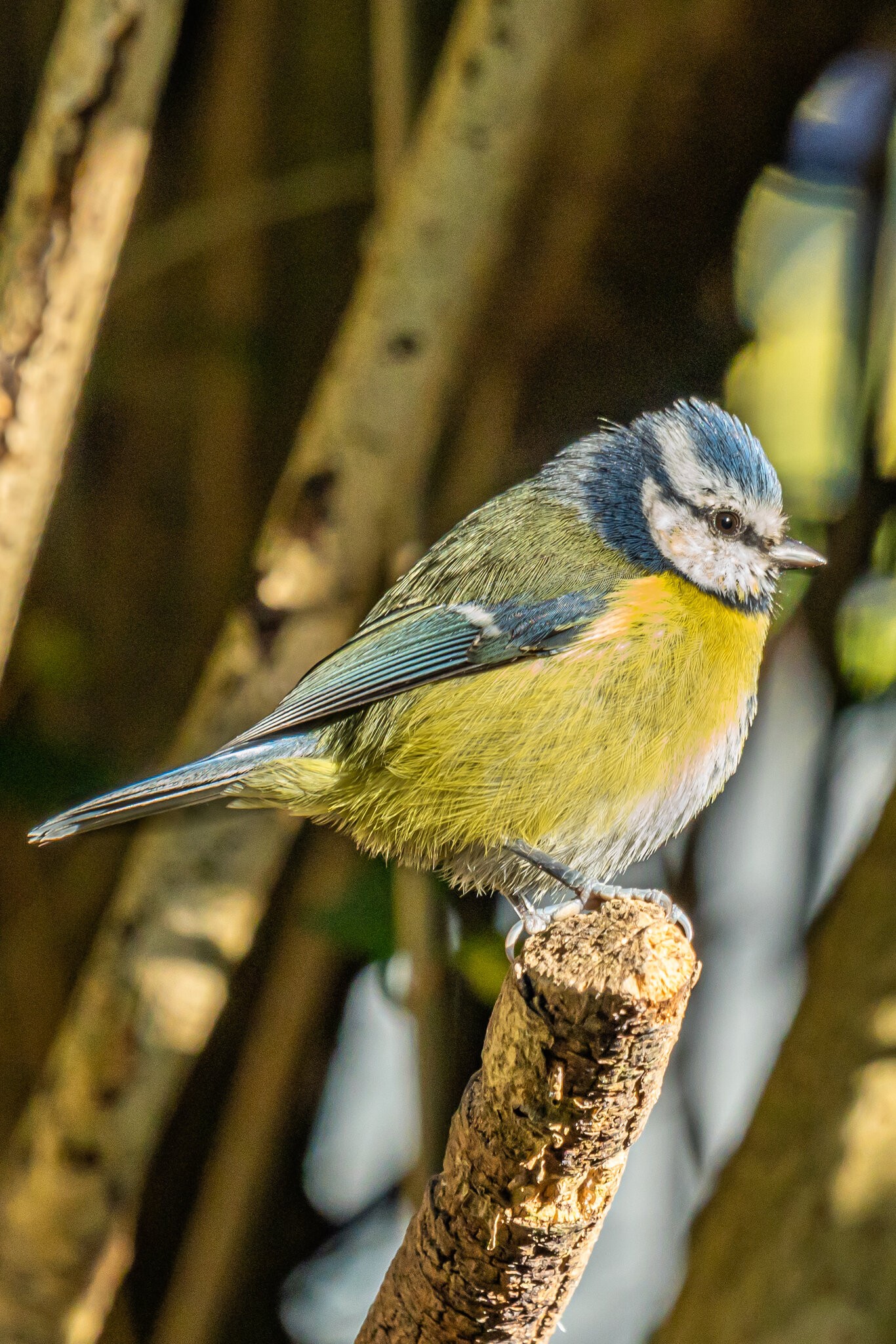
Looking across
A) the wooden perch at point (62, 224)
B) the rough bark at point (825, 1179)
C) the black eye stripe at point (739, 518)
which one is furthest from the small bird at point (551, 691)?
the wooden perch at point (62, 224)

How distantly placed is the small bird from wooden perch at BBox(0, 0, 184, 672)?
17.8 inches

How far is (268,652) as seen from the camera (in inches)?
68.3

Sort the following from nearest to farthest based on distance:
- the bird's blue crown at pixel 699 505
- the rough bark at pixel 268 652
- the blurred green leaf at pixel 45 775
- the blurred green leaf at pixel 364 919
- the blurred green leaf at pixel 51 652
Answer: the bird's blue crown at pixel 699 505
the rough bark at pixel 268 652
the blurred green leaf at pixel 364 919
the blurred green leaf at pixel 45 775
the blurred green leaf at pixel 51 652

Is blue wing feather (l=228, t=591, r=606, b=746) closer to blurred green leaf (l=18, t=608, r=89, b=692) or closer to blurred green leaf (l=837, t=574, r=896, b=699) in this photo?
blurred green leaf (l=837, t=574, r=896, b=699)

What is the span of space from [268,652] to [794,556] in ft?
2.41

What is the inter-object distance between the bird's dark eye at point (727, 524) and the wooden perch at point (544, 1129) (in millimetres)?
625

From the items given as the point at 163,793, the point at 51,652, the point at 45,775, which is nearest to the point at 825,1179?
the point at 163,793

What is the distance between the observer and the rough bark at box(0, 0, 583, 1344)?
5.52 ft

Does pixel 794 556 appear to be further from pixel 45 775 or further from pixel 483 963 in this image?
pixel 45 775

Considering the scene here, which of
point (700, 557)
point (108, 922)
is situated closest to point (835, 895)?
point (700, 557)

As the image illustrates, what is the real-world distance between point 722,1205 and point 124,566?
1.60 meters

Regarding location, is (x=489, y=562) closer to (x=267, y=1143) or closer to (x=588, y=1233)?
(x=588, y=1233)

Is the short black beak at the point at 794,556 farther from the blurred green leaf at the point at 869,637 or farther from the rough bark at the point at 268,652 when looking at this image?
the rough bark at the point at 268,652

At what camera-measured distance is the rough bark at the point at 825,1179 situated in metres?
1.41
